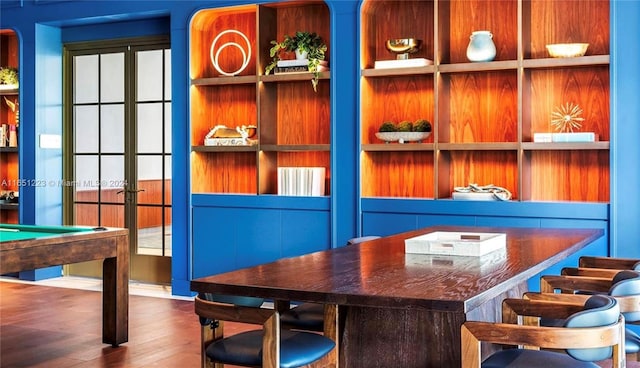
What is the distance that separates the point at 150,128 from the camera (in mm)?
7891

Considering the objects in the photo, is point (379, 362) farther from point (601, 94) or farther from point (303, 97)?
point (303, 97)

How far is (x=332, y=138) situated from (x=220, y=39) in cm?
177

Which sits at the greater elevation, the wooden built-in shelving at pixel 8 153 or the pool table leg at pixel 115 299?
the wooden built-in shelving at pixel 8 153

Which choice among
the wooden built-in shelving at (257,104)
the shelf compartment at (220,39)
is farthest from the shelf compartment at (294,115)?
the shelf compartment at (220,39)

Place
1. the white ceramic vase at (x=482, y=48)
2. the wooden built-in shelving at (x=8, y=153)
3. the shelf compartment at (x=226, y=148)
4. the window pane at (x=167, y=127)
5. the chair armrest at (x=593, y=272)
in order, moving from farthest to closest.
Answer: the wooden built-in shelving at (x=8, y=153), the window pane at (x=167, y=127), the shelf compartment at (x=226, y=148), the white ceramic vase at (x=482, y=48), the chair armrest at (x=593, y=272)

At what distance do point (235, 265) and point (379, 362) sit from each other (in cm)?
390

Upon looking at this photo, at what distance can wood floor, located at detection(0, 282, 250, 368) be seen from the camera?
4945 mm

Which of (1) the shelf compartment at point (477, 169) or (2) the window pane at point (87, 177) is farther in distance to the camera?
(2) the window pane at point (87, 177)

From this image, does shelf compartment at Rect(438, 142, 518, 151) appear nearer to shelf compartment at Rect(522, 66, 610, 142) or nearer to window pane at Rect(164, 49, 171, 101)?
shelf compartment at Rect(522, 66, 610, 142)

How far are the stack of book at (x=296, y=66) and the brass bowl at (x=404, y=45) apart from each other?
24.9 inches

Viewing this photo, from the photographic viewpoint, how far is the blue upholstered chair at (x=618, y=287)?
313cm

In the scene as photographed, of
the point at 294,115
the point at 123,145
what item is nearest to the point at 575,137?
the point at 294,115

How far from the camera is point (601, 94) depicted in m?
5.88

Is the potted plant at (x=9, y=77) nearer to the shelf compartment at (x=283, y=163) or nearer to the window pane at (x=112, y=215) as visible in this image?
the window pane at (x=112, y=215)
